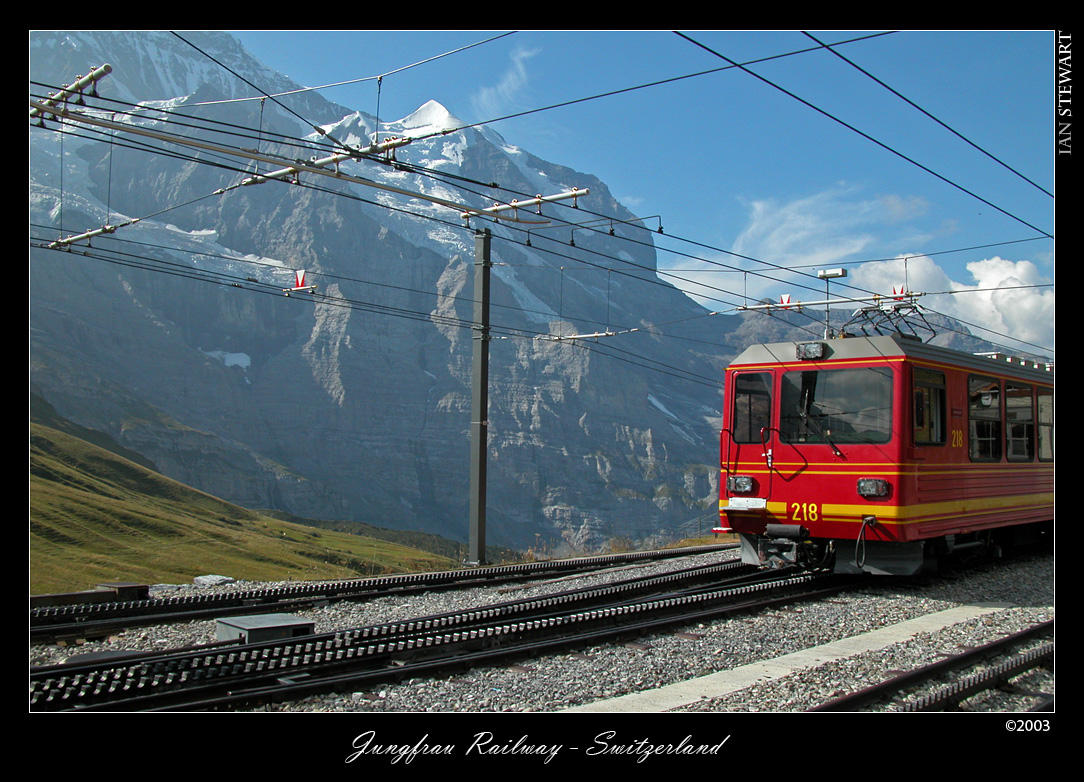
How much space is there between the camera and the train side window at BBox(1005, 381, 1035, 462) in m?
12.7

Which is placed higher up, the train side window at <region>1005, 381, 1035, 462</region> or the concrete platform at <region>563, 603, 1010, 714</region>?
the train side window at <region>1005, 381, 1035, 462</region>

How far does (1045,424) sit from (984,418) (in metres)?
2.67

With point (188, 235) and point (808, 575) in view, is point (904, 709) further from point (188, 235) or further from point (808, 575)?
point (188, 235)

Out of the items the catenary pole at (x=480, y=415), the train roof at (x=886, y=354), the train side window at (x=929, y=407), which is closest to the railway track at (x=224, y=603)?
the catenary pole at (x=480, y=415)

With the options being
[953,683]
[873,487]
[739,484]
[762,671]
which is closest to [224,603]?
[762,671]

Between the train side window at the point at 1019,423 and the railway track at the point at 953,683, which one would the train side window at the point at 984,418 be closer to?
the train side window at the point at 1019,423

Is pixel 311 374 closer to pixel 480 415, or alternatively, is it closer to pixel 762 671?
pixel 480 415

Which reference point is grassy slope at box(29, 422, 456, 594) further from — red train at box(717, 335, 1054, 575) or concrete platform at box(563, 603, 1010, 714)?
concrete platform at box(563, 603, 1010, 714)

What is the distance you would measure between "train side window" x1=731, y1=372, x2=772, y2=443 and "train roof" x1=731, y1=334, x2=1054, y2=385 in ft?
0.73

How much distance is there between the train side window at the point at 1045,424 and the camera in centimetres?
1368

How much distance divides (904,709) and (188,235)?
19177cm

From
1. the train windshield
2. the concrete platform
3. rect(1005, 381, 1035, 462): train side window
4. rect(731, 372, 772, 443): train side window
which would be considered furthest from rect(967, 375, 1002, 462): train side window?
the concrete platform

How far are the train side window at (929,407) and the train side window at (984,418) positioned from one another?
91 centimetres
